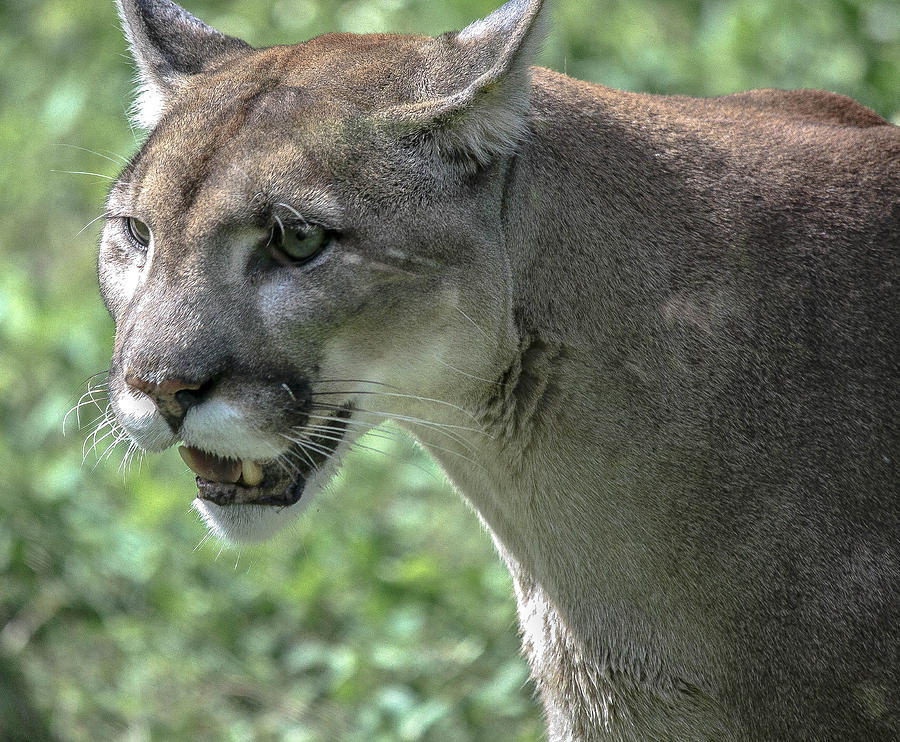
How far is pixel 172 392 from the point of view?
2.73m

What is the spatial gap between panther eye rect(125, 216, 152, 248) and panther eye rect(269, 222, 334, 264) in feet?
1.23

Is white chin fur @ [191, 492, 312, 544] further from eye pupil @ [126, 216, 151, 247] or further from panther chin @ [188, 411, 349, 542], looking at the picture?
eye pupil @ [126, 216, 151, 247]

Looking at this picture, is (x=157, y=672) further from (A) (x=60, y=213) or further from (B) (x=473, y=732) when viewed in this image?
(A) (x=60, y=213)

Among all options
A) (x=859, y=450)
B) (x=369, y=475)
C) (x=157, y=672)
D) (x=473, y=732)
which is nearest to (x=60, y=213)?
(x=369, y=475)

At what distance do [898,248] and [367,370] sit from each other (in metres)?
1.36

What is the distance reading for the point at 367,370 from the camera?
9.62 ft

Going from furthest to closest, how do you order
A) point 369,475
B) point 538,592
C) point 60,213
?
point 60,213
point 369,475
point 538,592

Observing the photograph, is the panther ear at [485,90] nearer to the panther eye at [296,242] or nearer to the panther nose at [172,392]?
the panther eye at [296,242]

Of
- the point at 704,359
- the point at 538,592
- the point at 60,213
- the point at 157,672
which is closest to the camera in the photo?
the point at 704,359

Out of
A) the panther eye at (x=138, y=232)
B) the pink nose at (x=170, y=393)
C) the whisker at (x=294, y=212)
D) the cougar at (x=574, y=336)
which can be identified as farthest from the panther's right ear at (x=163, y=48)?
the pink nose at (x=170, y=393)

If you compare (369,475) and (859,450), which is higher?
(859,450)

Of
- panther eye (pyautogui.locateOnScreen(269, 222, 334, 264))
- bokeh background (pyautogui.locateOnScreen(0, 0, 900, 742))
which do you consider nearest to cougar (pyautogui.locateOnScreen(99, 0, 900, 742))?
panther eye (pyautogui.locateOnScreen(269, 222, 334, 264))

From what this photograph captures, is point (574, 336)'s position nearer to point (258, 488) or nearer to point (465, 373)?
point (465, 373)

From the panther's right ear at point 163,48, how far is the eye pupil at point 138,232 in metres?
0.37
